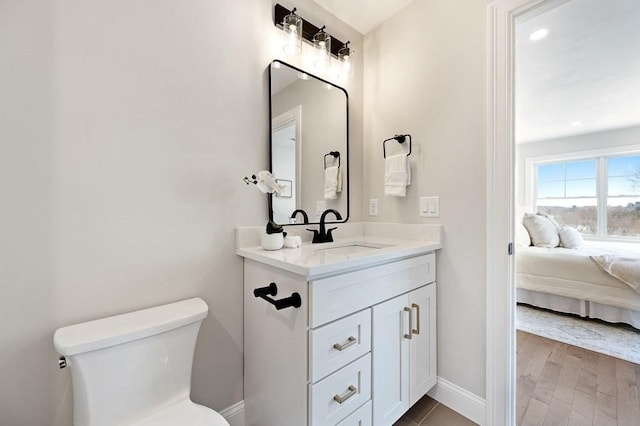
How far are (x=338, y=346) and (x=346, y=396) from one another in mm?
214

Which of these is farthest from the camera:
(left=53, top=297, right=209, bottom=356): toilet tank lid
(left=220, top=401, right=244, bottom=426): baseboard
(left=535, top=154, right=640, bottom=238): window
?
(left=535, top=154, right=640, bottom=238): window

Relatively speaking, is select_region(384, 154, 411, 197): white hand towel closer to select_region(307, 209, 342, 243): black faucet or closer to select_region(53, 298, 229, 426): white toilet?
select_region(307, 209, 342, 243): black faucet

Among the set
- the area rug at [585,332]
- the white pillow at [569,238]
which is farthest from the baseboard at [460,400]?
the white pillow at [569,238]

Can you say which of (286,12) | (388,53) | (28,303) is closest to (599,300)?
(388,53)

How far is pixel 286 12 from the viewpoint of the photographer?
1541 millimetres

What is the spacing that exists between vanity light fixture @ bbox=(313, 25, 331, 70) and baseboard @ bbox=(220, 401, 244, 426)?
6.47 feet

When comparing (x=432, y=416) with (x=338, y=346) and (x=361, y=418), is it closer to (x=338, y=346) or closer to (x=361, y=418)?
(x=361, y=418)

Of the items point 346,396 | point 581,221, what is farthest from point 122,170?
point 581,221

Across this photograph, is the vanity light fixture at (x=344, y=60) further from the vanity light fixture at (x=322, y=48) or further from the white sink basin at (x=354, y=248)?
the white sink basin at (x=354, y=248)

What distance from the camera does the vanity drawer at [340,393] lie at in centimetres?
96

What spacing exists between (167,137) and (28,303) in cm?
75

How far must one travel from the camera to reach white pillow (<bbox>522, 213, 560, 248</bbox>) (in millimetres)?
3379

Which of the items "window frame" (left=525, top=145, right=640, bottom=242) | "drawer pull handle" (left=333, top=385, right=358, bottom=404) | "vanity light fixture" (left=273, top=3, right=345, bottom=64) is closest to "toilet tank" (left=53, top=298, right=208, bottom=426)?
"drawer pull handle" (left=333, top=385, right=358, bottom=404)

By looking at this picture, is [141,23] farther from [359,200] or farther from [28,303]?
[359,200]
